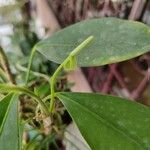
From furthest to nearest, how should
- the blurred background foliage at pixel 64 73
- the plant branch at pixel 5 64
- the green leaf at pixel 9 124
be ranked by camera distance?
the blurred background foliage at pixel 64 73 < the plant branch at pixel 5 64 < the green leaf at pixel 9 124

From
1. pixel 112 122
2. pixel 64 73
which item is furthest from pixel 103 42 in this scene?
pixel 64 73

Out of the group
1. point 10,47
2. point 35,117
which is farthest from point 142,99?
point 10,47

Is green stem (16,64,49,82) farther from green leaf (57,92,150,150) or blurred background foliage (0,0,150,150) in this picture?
green leaf (57,92,150,150)

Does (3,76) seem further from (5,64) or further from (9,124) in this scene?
(9,124)

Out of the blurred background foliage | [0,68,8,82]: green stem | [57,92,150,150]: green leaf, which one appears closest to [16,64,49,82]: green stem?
the blurred background foliage

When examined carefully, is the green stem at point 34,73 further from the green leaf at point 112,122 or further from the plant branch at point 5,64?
the green leaf at point 112,122

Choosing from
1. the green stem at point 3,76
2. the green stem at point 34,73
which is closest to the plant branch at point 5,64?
the green stem at point 3,76
